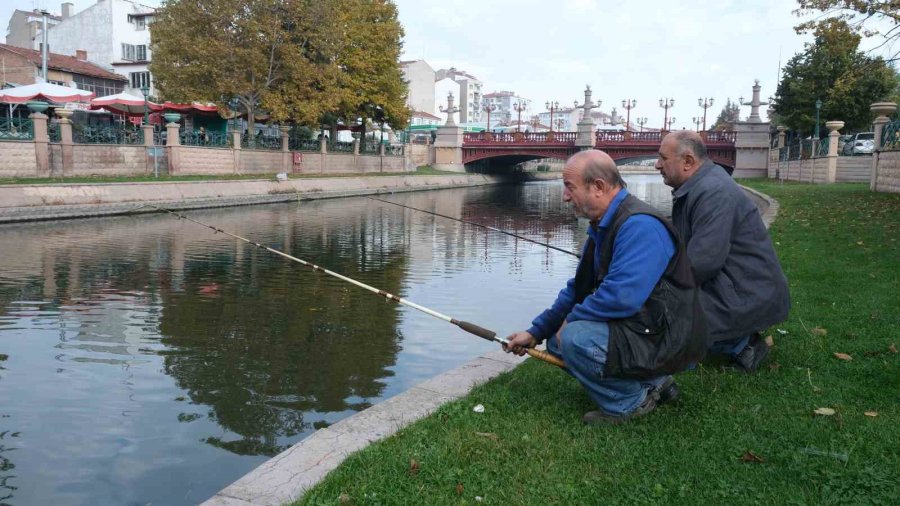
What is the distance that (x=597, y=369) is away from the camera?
4023 millimetres

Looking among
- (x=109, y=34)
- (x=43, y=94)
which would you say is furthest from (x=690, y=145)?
(x=109, y=34)

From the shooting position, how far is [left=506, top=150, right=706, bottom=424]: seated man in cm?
384

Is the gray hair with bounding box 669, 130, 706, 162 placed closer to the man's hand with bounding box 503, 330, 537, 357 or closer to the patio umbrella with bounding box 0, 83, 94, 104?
the man's hand with bounding box 503, 330, 537, 357

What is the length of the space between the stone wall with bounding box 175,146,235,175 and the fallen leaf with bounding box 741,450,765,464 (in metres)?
31.0

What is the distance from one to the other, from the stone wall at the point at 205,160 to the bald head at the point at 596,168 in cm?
3007

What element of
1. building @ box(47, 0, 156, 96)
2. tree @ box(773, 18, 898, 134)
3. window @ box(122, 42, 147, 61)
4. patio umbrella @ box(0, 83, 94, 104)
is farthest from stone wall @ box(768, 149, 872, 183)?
window @ box(122, 42, 147, 61)

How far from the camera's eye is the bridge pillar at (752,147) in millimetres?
51188

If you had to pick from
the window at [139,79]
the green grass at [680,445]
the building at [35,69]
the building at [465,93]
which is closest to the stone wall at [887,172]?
the green grass at [680,445]

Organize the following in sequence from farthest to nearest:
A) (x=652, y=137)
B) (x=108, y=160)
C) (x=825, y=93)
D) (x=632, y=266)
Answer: (x=652, y=137)
(x=825, y=93)
(x=108, y=160)
(x=632, y=266)

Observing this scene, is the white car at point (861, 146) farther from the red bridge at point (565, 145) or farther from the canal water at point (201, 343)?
the canal water at point (201, 343)

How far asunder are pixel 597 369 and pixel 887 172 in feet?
72.0

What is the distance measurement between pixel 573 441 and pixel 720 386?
143cm

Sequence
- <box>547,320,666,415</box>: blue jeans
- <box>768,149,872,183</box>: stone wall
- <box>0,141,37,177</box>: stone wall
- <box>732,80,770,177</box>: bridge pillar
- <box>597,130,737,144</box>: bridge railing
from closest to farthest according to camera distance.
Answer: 1. <box>547,320,666,415</box>: blue jeans
2. <box>0,141,37,177</box>: stone wall
3. <box>768,149,872,183</box>: stone wall
4. <box>732,80,770,177</box>: bridge pillar
5. <box>597,130,737,144</box>: bridge railing

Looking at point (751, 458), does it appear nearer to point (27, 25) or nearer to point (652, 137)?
point (652, 137)
